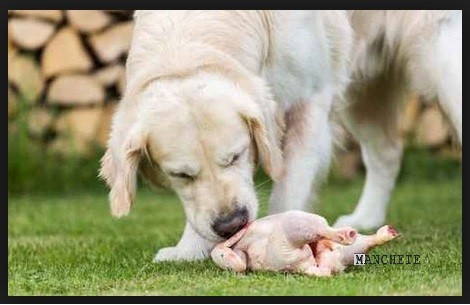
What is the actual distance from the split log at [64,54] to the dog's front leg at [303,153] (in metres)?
3.35

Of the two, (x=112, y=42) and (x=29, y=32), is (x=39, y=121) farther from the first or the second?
(x=112, y=42)

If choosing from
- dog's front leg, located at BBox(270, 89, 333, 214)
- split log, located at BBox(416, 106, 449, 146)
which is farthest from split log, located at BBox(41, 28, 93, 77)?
dog's front leg, located at BBox(270, 89, 333, 214)

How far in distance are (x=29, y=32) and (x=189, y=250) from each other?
11.5 feet

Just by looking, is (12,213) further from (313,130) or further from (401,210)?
(313,130)

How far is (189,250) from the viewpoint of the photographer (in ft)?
13.1

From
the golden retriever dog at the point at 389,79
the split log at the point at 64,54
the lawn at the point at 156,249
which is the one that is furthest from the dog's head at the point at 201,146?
the split log at the point at 64,54

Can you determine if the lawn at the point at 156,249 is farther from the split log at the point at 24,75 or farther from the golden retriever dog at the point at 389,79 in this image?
the split log at the point at 24,75

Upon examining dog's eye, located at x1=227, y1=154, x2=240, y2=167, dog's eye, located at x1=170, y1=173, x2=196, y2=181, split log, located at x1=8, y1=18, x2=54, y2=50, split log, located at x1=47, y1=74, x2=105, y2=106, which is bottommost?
dog's eye, located at x1=170, y1=173, x2=196, y2=181

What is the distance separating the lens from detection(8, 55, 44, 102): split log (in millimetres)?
7172

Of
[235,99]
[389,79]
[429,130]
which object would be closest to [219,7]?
[235,99]

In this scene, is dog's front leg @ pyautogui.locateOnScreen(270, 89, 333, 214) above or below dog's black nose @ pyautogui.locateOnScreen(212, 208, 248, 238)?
above

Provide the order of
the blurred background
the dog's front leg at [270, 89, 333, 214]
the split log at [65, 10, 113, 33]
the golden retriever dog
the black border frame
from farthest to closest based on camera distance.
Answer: the split log at [65, 10, 113, 33] → the blurred background → the golden retriever dog → the dog's front leg at [270, 89, 333, 214] → the black border frame

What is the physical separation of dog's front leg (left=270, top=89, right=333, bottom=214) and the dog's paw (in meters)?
0.91

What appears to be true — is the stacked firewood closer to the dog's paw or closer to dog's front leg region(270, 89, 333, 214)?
the dog's paw
